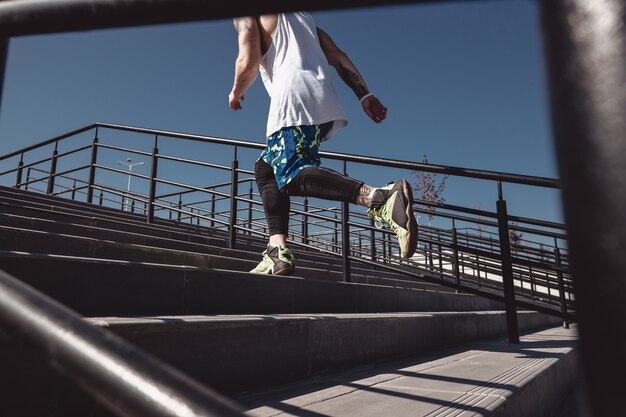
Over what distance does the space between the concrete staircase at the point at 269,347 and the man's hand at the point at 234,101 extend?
3.09 feet

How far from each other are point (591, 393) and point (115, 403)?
0.31m

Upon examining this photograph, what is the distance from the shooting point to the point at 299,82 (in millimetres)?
2248

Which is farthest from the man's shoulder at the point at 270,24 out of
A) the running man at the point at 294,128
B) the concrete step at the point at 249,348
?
the concrete step at the point at 249,348

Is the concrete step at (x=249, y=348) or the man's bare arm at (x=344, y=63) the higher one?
the man's bare arm at (x=344, y=63)

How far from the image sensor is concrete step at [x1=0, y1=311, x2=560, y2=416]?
3.59 ft

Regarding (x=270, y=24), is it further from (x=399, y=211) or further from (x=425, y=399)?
(x=425, y=399)

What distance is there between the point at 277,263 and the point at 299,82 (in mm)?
925

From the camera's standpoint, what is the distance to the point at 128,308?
64.9 inches

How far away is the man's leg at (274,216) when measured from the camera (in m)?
2.43

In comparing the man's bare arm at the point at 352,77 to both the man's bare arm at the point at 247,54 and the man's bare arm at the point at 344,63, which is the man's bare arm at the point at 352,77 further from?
the man's bare arm at the point at 247,54

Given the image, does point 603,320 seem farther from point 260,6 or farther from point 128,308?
point 128,308

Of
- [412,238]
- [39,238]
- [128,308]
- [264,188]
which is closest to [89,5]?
[128,308]

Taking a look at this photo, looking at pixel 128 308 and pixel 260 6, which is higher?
pixel 260 6

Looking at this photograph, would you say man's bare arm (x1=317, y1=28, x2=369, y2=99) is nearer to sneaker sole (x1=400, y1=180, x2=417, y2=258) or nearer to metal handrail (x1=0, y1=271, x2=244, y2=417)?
sneaker sole (x1=400, y1=180, x2=417, y2=258)
